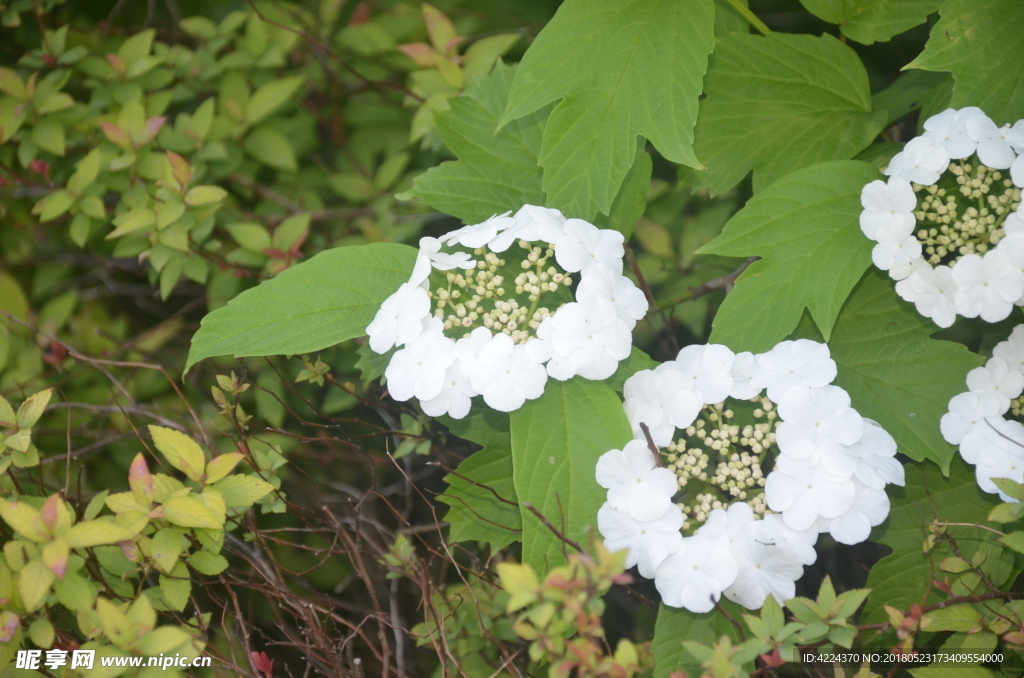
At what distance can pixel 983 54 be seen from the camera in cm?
146

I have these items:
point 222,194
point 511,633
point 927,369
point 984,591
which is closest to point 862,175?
point 927,369

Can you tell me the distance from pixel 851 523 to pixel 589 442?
1.64 feet

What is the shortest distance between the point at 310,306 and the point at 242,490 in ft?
1.37

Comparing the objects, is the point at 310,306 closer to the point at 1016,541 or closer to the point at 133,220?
the point at 133,220

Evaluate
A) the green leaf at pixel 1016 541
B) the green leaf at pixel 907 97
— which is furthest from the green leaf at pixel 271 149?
the green leaf at pixel 1016 541

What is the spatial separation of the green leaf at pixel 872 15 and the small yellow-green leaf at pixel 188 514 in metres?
1.74

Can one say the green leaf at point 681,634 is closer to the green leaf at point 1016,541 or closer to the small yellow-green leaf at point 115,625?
the green leaf at point 1016,541

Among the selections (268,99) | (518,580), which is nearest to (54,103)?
(268,99)

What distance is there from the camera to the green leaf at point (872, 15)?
166cm

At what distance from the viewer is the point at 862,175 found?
1.52m

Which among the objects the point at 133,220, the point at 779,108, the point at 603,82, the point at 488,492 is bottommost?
the point at 488,492

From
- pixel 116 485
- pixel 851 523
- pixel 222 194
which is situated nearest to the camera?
pixel 851 523

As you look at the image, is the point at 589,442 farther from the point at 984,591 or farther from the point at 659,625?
the point at 984,591

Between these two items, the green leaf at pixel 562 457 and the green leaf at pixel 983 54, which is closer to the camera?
the green leaf at pixel 562 457
